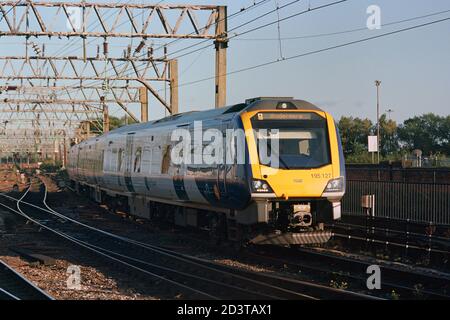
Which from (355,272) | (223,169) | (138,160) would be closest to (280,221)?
(223,169)

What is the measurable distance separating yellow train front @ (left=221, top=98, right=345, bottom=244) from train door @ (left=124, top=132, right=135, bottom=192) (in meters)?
8.82

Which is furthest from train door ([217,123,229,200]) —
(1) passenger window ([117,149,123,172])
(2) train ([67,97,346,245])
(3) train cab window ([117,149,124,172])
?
(1) passenger window ([117,149,123,172])

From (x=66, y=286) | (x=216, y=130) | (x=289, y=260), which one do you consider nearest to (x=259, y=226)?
(x=289, y=260)

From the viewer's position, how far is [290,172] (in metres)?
14.1

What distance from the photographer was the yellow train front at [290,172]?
13.9m

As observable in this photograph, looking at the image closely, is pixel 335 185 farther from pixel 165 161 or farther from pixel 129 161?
pixel 129 161

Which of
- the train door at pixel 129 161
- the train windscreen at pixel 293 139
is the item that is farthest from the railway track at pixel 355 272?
the train door at pixel 129 161

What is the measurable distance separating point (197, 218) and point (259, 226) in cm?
346

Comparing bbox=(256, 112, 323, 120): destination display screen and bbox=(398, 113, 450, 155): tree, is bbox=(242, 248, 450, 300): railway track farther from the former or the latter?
bbox=(398, 113, 450, 155): tree

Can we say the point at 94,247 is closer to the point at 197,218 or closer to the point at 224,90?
the point at 197,218

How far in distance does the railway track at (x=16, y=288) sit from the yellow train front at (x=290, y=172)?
4482 millimetres

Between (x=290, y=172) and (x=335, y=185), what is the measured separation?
108 centimetres

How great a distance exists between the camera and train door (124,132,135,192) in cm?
2289

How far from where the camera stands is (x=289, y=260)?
14.9m
